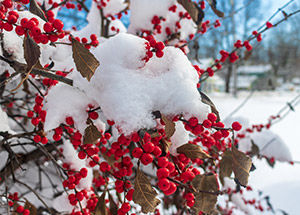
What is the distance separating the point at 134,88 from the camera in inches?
17.7

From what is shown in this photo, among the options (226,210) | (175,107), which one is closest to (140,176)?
(175,107)

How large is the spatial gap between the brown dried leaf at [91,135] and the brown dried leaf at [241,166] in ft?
0.97

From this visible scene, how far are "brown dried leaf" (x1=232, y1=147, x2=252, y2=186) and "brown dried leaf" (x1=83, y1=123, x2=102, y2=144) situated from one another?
0.30m

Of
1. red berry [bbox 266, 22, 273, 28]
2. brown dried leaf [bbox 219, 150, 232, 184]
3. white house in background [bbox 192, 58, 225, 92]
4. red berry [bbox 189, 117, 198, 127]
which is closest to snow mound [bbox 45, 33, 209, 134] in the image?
red berry [bbox 189, 117, 198, 127]

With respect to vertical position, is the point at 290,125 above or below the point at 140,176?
below

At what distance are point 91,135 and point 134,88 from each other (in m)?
0.14

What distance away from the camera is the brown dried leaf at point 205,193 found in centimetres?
46

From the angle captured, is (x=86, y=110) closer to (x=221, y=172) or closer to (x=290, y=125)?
(x=221, y=172)

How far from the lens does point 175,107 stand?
→ 428 mm

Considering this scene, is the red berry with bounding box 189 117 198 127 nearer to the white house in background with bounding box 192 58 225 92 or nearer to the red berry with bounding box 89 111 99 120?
the red berry with bounding box 89 111 99 120

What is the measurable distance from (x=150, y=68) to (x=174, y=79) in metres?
0.08

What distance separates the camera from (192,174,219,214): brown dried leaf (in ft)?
1.51

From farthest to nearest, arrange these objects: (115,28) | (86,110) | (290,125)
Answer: (290,125) < (115,28) < (86,110)

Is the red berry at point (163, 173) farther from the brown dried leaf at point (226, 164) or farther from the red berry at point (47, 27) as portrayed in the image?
the red berry at point (47, 27)
